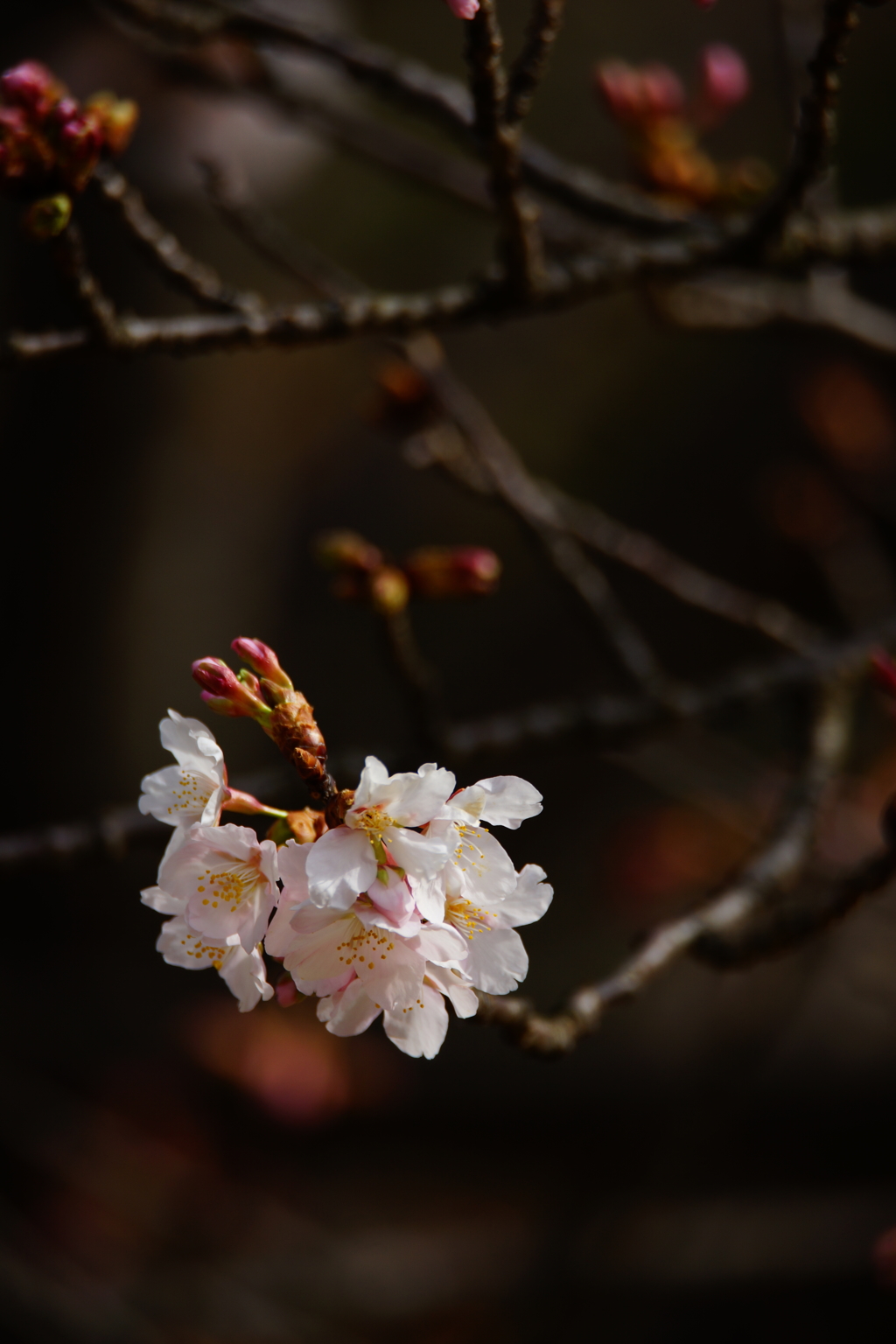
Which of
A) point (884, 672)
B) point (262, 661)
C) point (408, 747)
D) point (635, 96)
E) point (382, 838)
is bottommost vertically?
point (382, 838)

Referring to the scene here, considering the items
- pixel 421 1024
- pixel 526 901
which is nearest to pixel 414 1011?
pixel 421 1024

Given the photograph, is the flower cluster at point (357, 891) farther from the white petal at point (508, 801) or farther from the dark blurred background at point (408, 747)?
the dark blurred background at point (408, 747)

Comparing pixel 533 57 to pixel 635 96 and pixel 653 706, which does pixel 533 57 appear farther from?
pixel 635 96

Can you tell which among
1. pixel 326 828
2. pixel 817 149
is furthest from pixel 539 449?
pixel 326 828

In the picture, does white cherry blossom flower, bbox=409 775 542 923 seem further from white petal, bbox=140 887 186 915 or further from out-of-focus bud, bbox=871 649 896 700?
out-of-focus bud, bbox=871 649 896 700

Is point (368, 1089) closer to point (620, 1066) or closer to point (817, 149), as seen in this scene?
point (620, 1066)

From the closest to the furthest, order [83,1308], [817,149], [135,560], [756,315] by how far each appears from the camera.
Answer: [817,149], [756,315], [83,1308], [135,560]

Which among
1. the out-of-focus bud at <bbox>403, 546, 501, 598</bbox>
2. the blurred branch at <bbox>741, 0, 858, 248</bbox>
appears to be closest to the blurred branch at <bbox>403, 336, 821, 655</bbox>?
the out-of-focus bud at <bbox>403, 546, 501, 598</bbox>
